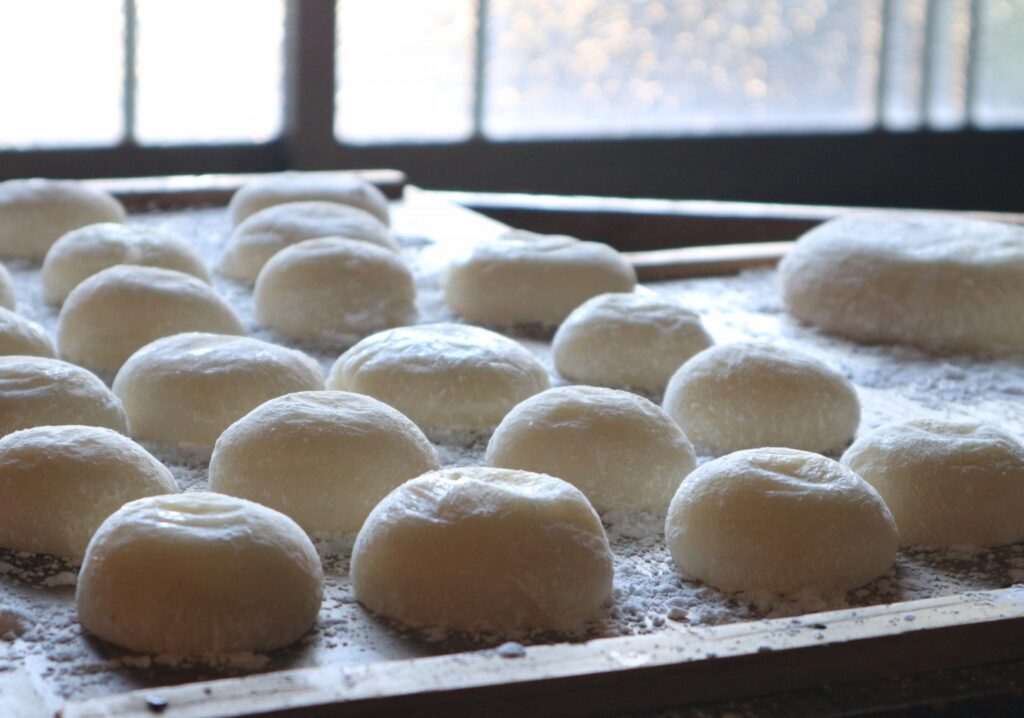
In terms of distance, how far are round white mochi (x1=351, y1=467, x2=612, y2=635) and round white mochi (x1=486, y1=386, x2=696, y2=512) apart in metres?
0.24

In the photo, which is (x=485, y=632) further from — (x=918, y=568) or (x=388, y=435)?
(x=918, y=568)

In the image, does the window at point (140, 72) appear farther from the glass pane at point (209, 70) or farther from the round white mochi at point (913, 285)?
the round white mochi at point (913, 285)

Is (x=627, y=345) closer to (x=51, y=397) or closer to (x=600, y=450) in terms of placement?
(x=600, y=450)

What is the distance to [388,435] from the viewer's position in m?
1.57

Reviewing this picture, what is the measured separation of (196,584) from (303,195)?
1.94 metres

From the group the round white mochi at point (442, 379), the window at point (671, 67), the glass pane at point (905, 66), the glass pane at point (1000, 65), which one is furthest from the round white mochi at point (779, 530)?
the glass pane at point (1000, 65)

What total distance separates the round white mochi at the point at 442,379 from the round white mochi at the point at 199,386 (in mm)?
86

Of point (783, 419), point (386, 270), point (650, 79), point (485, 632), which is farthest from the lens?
point (650, 79)

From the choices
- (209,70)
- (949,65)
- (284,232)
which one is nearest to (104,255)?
(284,232)

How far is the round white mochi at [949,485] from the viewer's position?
5.09 ft

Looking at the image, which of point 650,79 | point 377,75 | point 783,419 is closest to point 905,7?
point 650,79

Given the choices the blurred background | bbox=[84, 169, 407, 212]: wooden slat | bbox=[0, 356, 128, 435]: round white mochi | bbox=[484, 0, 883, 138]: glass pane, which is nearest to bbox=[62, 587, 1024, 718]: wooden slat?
bbox=[0, 356, 128, 435]: round white mochi

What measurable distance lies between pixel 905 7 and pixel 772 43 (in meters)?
0.62

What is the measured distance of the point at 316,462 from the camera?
1523 mm
